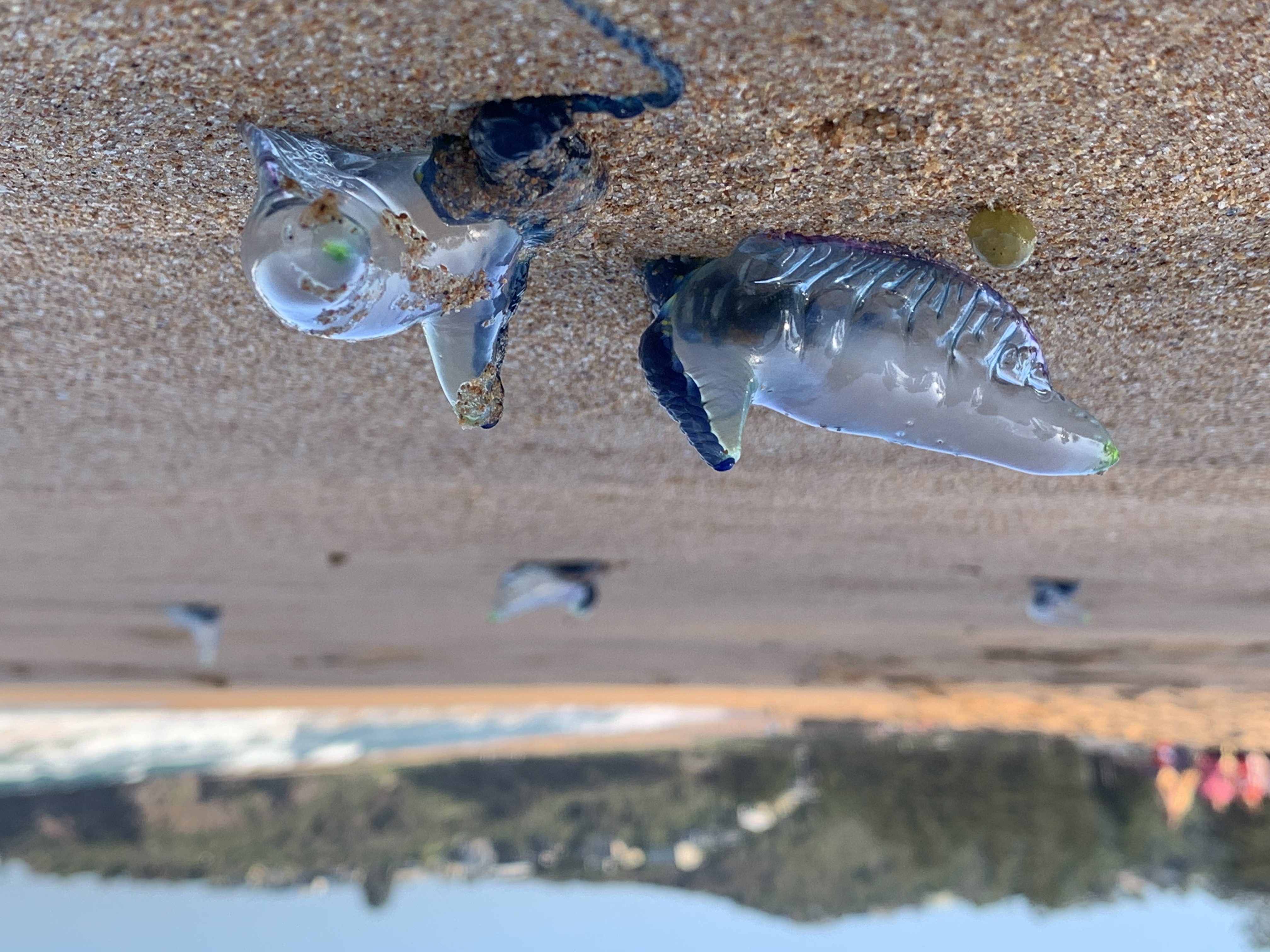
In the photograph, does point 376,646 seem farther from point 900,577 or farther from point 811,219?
point 811,219

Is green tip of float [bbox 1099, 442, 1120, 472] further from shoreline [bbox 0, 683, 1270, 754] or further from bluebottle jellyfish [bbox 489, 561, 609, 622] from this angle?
shoreline [bbox 0, 683, 1270, 754]

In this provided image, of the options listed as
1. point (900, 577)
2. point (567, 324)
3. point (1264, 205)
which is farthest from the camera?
point (900, 577)

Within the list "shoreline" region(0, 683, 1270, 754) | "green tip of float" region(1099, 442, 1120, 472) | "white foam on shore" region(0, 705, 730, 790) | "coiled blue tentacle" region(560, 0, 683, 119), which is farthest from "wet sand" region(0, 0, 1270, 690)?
"white foam on shore" region(0, 705, 730, 790)

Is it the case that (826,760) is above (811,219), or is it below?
above

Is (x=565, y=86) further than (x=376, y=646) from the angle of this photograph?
No

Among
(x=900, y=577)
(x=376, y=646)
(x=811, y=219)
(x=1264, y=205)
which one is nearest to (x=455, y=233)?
(x=811, y=219)

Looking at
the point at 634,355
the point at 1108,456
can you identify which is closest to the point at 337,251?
the point at 634,355

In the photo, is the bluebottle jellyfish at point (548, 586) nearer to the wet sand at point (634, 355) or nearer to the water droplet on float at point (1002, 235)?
the wet sand at point (634, 355)
